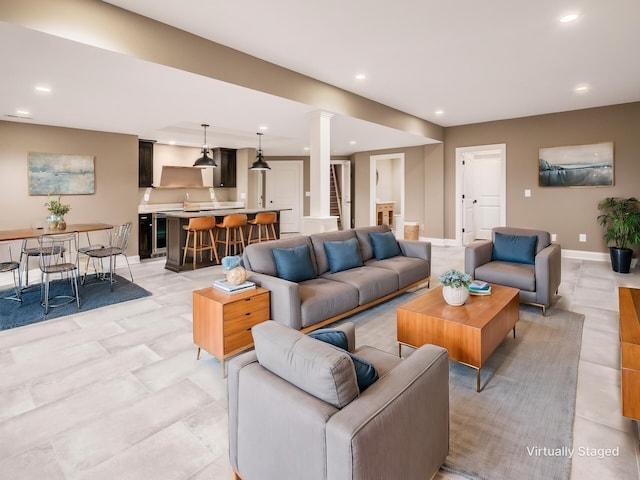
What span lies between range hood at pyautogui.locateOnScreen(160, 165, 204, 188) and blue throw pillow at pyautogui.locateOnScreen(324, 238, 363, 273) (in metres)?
5.81

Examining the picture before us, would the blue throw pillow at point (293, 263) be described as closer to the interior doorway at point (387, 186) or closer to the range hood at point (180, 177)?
the range hood at point (180, 177)

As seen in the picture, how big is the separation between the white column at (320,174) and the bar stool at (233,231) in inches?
75.9

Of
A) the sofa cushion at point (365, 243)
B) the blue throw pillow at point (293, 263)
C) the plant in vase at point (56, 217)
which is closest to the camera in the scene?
the blue throw pillow at point (293, 263)

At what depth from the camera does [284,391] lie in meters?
1.29

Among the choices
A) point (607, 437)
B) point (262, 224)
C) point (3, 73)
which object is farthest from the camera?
point (262, 224)

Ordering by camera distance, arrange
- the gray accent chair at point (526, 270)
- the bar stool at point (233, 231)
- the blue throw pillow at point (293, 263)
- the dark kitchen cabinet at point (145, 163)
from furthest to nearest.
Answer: the dark kitchen cabinet at point (145, 163) → the bar stool at point (233, 231) → the gray accent chair at point (526, 270) → the blue throw pillow at point (293, 263)

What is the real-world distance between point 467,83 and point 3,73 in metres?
5.25

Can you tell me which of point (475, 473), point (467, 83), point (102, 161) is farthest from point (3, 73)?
point (467, 83)

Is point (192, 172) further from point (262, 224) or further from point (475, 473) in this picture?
point (475, 473)

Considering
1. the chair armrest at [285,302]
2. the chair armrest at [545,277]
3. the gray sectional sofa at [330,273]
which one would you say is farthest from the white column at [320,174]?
the chair armrest at [545,277]

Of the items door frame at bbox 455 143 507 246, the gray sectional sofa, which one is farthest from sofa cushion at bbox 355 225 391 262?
door frame at bbox 455 143 507 246

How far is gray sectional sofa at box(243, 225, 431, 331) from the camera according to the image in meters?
2.93

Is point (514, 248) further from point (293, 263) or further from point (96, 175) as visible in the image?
point (96, 175)

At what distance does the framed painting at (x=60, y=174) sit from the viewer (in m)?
5.68
